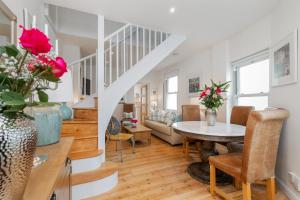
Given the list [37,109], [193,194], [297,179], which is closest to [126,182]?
[193,194]

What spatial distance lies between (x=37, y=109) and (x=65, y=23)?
323 cm

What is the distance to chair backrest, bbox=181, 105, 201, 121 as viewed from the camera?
3459 mm

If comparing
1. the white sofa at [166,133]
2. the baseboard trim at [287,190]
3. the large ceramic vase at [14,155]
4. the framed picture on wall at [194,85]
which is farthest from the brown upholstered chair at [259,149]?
the framed picture on wall at [194,85]

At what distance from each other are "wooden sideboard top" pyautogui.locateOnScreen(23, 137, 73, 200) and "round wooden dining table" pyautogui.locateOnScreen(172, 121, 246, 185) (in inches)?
57.3

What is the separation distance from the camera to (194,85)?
4582mm

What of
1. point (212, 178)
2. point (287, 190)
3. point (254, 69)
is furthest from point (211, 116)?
point (254, 69)

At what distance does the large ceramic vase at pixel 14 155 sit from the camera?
42cm

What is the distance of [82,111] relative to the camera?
2400 millimetres

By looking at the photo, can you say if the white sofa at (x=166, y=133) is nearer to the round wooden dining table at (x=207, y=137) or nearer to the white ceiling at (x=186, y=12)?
the round wooden dining table at (x=207, y=137)

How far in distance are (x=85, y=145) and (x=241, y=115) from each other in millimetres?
2556

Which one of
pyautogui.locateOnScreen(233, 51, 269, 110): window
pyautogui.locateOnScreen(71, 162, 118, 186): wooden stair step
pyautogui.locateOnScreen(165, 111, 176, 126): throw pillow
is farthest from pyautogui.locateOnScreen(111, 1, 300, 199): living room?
pyautogui.locateOnScreen(71, 162, 118, 186): wooden stair step

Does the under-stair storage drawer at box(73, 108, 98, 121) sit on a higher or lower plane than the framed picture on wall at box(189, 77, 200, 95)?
lower

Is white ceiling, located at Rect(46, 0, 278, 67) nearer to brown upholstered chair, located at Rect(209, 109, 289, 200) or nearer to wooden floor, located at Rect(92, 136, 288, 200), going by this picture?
brown upholstered chair, located at Rect(209, 109, 289, 200)

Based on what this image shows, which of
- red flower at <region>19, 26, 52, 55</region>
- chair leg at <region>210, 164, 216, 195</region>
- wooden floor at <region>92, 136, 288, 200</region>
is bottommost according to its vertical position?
wooden floor at <region>92, 136, 288, 200</region>
